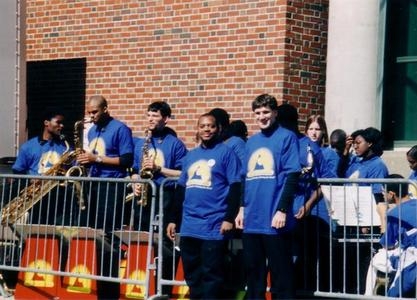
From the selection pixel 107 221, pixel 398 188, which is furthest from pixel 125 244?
pixel 398 188

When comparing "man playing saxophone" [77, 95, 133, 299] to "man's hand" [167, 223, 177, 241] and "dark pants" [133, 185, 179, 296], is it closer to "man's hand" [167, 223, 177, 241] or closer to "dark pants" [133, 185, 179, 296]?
"dark pants" [133, 185, 179, 296]

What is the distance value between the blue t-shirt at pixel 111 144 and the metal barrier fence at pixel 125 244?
0.98ft

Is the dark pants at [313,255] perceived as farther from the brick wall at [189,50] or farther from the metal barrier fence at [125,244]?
the brick wall at [189,50]

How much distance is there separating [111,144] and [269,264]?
278 cm

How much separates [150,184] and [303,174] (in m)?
1.71

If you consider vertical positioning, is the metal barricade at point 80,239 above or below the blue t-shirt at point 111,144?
below

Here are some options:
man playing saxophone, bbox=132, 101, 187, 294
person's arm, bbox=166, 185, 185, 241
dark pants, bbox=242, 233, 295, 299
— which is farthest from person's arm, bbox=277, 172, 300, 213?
man playing saxophone, bbox=132, 101, 187, 294

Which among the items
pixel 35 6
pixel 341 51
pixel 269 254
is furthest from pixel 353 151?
pixel 35 6

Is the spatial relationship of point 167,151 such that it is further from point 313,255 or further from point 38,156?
point 313,255

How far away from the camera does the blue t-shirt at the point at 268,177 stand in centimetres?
984

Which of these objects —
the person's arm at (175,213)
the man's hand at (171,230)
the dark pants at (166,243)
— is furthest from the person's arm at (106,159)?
the man's hand at (171,230)

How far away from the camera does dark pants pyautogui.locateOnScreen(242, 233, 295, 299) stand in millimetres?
9820

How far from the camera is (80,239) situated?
38.3 feet

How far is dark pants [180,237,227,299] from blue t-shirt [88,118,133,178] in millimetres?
1861
